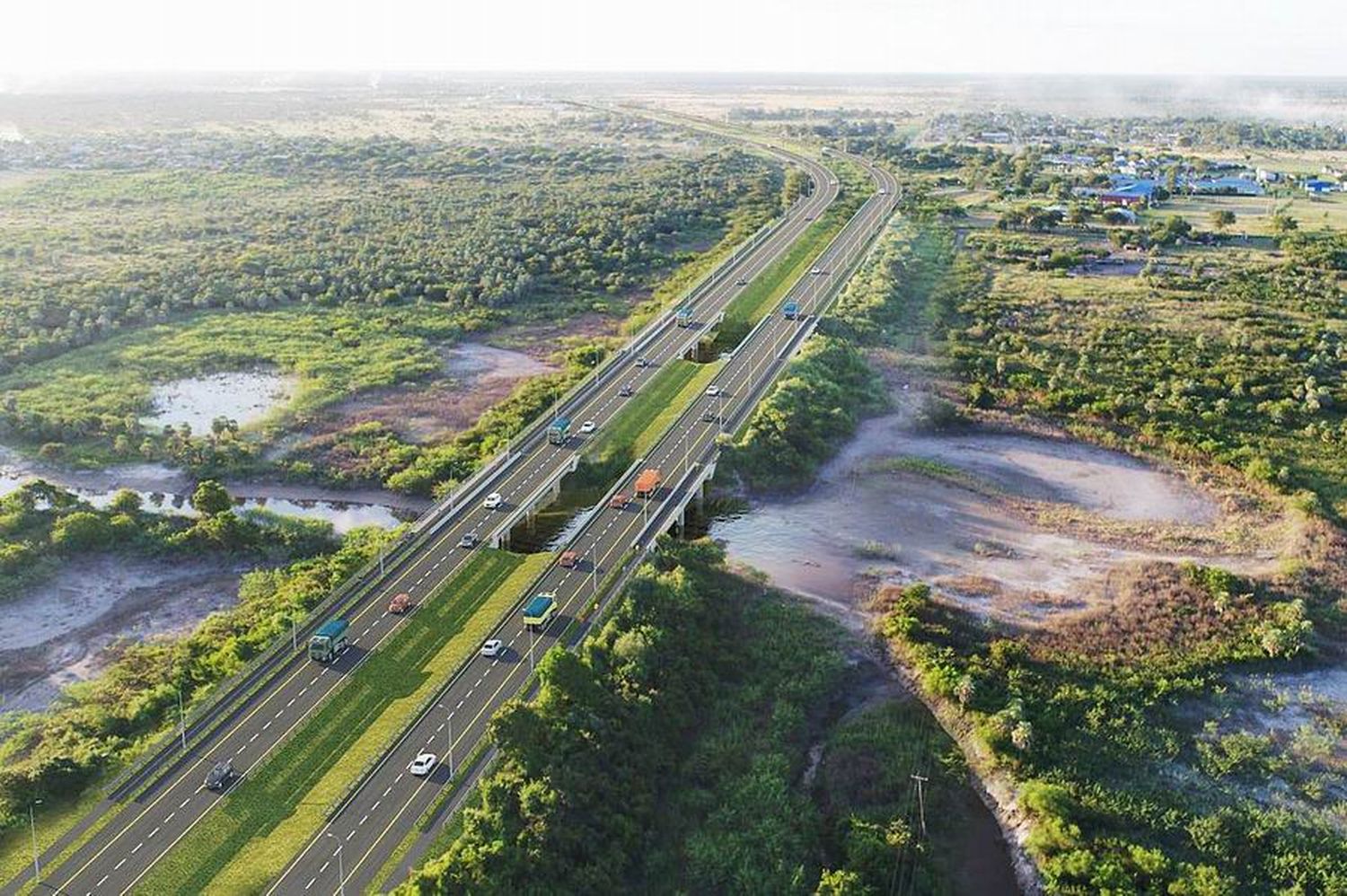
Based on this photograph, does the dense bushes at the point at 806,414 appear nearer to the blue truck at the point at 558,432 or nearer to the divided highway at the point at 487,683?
the divided highway at the point at 487,683

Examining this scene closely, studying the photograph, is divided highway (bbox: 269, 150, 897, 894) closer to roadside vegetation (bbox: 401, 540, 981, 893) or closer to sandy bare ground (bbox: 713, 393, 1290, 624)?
roadside vegetation (bbox: 401, 540, 981, 893)

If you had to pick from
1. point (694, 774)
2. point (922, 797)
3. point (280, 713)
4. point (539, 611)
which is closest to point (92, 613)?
point (280, 713)

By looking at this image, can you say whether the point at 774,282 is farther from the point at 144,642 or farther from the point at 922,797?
the point at 922,797

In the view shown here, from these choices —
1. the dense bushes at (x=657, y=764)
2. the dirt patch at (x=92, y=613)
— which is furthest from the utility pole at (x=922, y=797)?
the dirt patch at (x=92, y=613)

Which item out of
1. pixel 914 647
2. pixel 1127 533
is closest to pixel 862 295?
pixel 1127 533

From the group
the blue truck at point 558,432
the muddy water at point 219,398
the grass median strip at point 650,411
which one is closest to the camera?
the grass median strip at point 650,411

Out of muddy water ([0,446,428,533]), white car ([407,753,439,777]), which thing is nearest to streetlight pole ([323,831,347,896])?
white car ([407,753,439,777])
